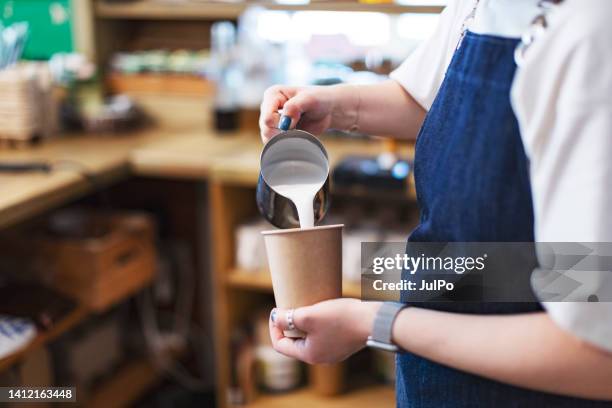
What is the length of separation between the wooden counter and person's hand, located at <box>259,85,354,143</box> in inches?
30.8

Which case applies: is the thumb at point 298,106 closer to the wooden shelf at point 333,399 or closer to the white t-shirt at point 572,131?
the white t-shirt at point 572,131

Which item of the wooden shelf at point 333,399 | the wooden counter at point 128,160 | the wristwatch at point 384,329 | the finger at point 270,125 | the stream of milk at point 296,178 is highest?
the finger at point 270,125

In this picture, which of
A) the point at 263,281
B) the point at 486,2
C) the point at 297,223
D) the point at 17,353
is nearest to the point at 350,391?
the point at 263,281

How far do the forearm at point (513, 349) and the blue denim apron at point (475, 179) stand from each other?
0.22 feet

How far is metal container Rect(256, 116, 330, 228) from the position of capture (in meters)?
0.93

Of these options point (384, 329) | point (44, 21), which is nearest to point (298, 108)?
point (384, 329)

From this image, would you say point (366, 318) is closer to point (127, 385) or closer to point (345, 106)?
point (345, 106)

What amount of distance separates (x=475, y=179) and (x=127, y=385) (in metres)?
1.87

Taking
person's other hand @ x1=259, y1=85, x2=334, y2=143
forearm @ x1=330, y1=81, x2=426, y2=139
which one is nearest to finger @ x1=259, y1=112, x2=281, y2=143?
person's other hand @ x1=259, y1=85, x2=334, y2=143

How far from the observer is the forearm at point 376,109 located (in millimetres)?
1026

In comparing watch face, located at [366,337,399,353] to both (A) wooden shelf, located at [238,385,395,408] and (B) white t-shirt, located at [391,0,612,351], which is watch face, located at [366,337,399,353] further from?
(A) wooden shelf, located at [238,385,395,408]

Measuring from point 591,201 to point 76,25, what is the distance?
209cm

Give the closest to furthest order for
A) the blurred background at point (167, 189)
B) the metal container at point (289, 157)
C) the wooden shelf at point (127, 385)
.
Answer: the metal container at point (289, 157), the blurred background at point (167, 189), the wooden shelf at point (127, 385)

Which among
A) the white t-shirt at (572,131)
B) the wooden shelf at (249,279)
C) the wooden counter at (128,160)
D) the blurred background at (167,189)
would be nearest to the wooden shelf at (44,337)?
the blurred background at (167,189)
